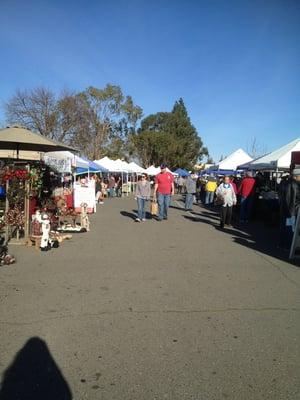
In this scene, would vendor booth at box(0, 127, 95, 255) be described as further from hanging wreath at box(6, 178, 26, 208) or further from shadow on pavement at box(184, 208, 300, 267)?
shadow on pavement at box(184, 208, 300, 267)

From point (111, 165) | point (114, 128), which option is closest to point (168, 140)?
point (114, 128)

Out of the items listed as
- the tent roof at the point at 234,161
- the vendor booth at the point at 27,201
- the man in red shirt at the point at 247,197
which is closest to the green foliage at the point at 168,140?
the tent roof at the point at 234,161

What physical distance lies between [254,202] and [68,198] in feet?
24.1

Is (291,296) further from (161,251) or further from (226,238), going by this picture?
(226,238)

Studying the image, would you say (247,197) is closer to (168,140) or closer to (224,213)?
(224,213)

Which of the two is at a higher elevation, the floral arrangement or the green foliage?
the green foliage

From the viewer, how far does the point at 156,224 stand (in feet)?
46.4

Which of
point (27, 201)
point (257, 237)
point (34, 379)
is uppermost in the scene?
point (27, 201)

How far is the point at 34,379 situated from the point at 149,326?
1.51 m

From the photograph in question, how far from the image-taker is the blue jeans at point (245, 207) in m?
15.6

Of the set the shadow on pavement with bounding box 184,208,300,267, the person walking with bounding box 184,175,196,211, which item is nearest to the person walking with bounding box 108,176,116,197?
the person walking with bounding box 184,175,196,211

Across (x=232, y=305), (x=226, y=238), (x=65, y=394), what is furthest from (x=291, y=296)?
(x=226, y=238)

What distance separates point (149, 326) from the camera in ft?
15.3

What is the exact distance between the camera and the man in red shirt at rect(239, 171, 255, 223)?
51.2 feet
